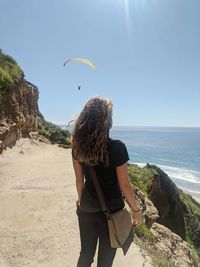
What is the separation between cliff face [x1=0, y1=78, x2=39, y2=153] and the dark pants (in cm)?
860

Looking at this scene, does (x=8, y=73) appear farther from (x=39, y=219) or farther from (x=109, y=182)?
(x=109, y=182)

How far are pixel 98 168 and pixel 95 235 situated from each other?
62 cm

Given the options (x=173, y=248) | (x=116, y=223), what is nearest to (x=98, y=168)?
(x=116, y=223)

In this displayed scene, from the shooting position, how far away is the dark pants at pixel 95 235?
2611 millimetres

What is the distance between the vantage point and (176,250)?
666 centimetres

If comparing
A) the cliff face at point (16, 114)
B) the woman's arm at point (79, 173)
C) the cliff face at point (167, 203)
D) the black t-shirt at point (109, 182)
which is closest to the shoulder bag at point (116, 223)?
the black t-shirt at point (109, 182)

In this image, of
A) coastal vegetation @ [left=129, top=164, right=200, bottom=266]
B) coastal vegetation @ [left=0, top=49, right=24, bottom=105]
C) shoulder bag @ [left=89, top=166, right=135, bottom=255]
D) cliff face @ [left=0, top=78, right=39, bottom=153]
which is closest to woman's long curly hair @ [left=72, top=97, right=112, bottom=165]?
shoulder bag @ [left=89, top=166, right=135, bottom=255]

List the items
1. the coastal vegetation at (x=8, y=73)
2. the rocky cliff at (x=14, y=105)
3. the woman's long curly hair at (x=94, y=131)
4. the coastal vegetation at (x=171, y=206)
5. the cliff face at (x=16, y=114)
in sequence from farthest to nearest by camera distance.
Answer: the coastal vegetation at (x=171, y=206) → the coastal vegetation at (x=8, y=73) → the rocky cliff at (x=14, y=105) → the cliff face at (x=16, y=114) → the woman's long curly hair at (x=94, y=131)

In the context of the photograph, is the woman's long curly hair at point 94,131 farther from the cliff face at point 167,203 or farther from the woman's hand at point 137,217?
the cliff face at point 167,203

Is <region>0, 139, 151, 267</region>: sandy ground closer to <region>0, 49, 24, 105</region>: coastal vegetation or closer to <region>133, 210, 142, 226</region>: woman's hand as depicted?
<region>133, 210, 142, 226</region>: woman's hand

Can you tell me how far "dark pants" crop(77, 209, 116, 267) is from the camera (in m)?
2.61

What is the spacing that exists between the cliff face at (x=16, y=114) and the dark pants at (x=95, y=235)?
28.2ft

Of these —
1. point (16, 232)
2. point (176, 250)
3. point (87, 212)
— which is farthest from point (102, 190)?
point (176, 250)

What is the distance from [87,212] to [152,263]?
2.46 metres
